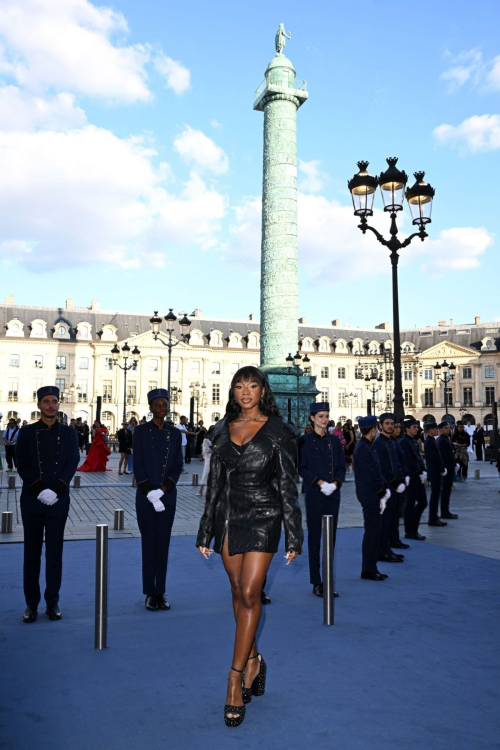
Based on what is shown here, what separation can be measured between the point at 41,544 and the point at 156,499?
92cm

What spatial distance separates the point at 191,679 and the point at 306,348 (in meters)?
74.4

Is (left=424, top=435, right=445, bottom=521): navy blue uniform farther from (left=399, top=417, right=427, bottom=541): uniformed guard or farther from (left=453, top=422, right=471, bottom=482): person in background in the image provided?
(left=453, top=422, right=471, bottom=482): person in background

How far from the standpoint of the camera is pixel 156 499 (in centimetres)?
547

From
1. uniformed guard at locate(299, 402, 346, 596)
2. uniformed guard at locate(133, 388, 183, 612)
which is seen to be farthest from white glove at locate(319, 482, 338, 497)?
uniformed guard at locate(133, 388, 183, 612)

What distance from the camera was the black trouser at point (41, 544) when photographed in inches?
197

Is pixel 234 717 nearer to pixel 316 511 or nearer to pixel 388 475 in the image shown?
pixel 316 511

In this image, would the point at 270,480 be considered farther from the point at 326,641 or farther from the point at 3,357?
the point at 3,357

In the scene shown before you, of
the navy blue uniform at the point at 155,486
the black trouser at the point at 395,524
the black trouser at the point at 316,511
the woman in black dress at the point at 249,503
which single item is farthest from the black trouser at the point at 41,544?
the black trouser at the point at 395,524

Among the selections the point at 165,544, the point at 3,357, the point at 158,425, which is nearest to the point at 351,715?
the point at 165,544

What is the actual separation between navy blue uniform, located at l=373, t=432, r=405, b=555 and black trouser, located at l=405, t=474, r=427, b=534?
1.08 m


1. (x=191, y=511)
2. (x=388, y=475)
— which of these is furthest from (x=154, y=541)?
(x=191, y=511)

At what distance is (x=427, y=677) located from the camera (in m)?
3.81

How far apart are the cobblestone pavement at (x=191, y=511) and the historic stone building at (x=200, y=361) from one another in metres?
49.5

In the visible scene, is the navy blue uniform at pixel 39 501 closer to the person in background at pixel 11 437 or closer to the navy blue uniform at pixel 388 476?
the navy blue uniform at pixel 388 476
